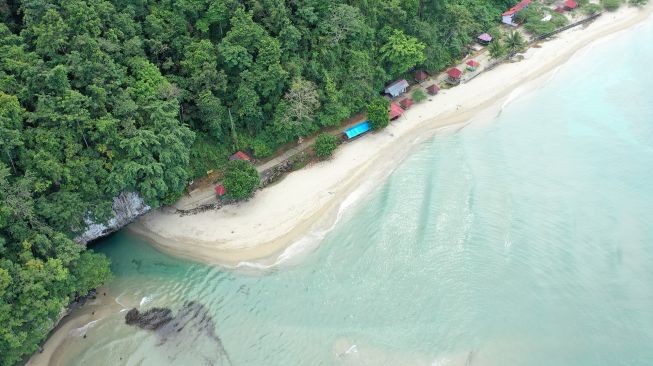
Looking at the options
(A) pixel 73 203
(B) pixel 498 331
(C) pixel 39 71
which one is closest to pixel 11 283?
(A) pixel 73 203

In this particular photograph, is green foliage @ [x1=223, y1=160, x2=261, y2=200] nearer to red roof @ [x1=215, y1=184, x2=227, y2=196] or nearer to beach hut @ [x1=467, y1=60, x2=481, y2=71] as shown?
red roof @ [x1=215, y1=184, x2=227, y2=196]

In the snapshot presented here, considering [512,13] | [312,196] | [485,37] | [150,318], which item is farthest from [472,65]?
[150,318]

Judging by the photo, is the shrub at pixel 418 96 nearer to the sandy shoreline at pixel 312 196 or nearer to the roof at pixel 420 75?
the sandy shoreline at pixel 312 196

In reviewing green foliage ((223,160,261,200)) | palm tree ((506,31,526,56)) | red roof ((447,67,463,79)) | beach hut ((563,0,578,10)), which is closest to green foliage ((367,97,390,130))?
red roof ((447,67,463,79))

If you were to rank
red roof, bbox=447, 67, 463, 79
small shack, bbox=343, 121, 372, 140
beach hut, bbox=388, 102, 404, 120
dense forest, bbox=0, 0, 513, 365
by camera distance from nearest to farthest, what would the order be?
dense forest, bbox=0, 0, 513, 365
small shack, bbox=343, 121, 372, 140
beach hut, bbox=388, 102, 404, 120
red roof, bbox=447, 67, 463, 79

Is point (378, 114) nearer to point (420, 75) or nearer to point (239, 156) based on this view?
point (420, 75)
